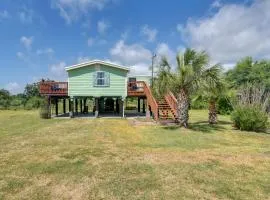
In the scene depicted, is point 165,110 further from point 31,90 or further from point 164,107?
point 31,90

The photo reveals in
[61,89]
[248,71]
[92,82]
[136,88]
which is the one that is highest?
[248,71]

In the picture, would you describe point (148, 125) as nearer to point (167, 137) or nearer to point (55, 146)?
point (167, 137)

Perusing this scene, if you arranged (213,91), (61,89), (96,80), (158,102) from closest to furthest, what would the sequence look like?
(213,91) < (158,102) < (96,80) < (61,89)

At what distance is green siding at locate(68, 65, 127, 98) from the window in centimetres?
25

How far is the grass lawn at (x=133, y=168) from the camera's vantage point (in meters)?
5.71

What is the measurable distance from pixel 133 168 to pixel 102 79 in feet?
50.0

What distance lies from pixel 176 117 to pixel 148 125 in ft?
6.52

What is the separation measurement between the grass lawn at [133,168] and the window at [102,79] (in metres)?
Result: 10.4

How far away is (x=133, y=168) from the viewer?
7320 mm

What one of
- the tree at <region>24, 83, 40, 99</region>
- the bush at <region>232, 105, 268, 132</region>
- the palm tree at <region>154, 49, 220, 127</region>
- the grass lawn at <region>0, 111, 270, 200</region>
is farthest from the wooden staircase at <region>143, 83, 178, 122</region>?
the tree at <region>24, 83, 40, 99</region>

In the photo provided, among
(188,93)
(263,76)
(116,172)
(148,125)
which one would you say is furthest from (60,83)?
(263,76)

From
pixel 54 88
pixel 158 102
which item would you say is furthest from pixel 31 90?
pixel 158 102

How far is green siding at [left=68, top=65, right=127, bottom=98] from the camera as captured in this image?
71.6 feet

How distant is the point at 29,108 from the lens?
1556 inches
